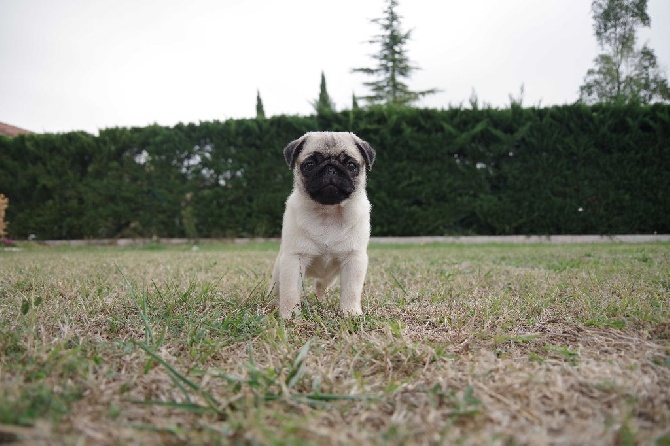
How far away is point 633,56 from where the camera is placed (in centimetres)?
2166

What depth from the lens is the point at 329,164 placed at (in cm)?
287

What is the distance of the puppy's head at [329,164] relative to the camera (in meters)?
2.76

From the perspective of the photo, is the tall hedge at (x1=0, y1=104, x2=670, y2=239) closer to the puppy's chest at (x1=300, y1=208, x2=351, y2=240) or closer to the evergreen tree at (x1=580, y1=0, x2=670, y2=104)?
the puppy's chest at (x1=300, y1=208, x2=351, y2=240)

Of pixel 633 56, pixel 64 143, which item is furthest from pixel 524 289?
pixel 633 56

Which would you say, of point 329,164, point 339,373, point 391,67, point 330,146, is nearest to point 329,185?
point 329,164

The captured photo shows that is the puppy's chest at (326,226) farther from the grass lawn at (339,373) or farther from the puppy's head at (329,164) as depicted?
the grass lawn at (339,373)

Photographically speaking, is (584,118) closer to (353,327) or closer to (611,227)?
(611,227)

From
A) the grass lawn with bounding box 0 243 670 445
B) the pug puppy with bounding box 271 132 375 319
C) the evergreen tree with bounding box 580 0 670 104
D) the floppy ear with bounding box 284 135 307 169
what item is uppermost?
the evergreen tree with bounding box 580 0 670 104

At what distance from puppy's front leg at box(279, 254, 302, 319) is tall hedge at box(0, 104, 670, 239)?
26.5ft

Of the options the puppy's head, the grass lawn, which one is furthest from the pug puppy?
the grass lawn

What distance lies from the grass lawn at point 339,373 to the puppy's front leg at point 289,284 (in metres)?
0.15

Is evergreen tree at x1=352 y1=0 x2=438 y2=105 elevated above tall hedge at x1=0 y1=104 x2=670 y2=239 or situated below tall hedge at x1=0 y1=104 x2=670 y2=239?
above

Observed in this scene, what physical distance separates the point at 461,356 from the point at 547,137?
33.6 ft

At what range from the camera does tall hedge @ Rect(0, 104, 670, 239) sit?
10391 mm
